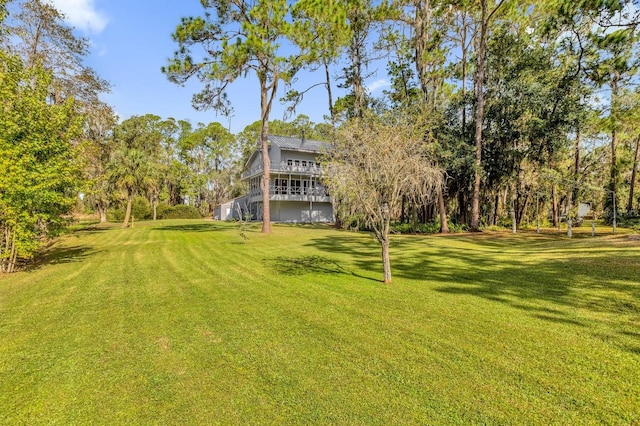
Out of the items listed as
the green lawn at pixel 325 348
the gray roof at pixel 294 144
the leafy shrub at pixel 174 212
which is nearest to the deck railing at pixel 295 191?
the gray roof at pixel 294 144

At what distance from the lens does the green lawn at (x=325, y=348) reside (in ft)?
9.07

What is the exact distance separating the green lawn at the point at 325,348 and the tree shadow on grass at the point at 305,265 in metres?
0.75

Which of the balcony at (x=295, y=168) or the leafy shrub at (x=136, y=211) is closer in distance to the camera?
the balcony at (x=295, y=168)

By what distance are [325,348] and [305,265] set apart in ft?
18.6

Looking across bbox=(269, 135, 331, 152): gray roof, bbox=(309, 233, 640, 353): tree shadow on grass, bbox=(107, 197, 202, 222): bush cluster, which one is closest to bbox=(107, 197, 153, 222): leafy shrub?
bbox=(107, 197, 202, 222): bush cluster

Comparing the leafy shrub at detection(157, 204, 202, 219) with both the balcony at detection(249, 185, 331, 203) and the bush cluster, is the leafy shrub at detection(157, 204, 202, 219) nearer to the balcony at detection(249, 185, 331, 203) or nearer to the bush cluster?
the bush cluster

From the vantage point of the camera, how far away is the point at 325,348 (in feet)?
12.9

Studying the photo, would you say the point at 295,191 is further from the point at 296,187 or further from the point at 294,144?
the point at 294,144

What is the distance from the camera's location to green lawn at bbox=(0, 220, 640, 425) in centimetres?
276

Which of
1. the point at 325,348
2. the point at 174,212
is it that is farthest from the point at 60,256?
the point at 174,212

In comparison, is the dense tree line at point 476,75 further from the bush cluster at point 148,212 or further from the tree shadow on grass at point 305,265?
the bush cluster at point 148,212

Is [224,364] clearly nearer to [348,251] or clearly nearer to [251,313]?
[251,313]

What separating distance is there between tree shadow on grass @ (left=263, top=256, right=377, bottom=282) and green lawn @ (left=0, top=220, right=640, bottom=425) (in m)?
0.75

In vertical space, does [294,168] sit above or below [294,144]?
below
